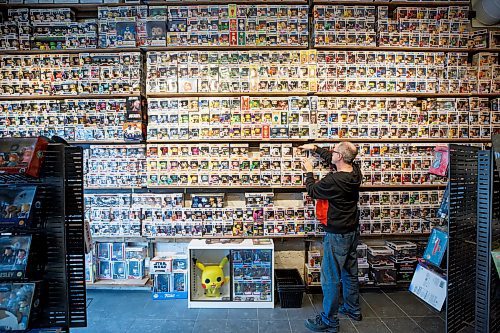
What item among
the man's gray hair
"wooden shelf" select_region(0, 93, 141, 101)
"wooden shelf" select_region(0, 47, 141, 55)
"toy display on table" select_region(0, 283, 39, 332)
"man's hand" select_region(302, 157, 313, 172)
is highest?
"wooden shelf" select_region(0, 47, 141, 55)

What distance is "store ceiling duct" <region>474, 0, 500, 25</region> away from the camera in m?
4.06

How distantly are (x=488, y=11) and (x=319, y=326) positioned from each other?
426 centimetres

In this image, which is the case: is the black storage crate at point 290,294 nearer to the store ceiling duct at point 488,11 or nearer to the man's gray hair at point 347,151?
the man's gray hair at point 347,151

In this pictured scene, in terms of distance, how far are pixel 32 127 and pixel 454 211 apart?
451 centimetres

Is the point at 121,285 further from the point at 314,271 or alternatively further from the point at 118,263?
the point at 314,271

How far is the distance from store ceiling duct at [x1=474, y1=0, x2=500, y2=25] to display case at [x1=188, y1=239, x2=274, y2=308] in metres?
3.90

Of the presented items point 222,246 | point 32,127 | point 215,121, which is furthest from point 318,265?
point 32,127

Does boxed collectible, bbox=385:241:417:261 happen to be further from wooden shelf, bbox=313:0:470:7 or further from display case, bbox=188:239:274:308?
wooden shelf, bbox=313:0:470:7

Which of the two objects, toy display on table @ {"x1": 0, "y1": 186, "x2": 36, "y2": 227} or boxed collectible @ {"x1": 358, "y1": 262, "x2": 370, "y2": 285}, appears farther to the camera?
boxed collectible @ {"x1": 358, "y1": 262, "x2": 370, "y2": 285}

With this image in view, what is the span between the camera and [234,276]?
3.77m

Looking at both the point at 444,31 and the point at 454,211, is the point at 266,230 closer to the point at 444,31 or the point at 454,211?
the point at 454,211

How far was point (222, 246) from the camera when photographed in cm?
370

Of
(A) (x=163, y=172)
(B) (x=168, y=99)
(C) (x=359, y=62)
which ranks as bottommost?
(A) (x=163, y=172)

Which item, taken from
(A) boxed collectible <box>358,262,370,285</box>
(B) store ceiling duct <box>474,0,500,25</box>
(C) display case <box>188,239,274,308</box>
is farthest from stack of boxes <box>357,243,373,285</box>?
(B) store ceiling duct <box>474,0,500,25</box>
